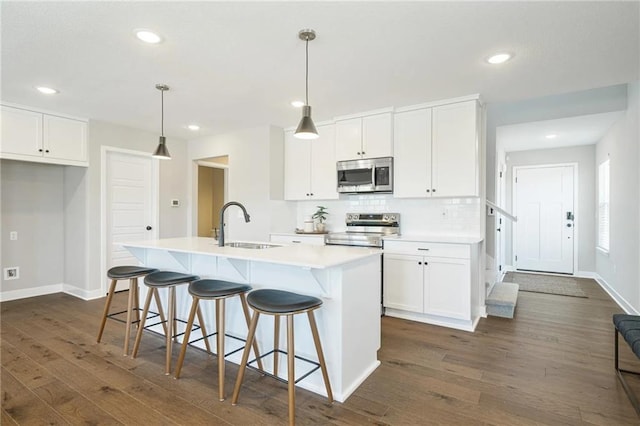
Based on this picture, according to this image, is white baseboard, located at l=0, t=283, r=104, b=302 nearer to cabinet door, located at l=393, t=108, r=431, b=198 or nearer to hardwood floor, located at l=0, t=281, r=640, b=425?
hardwood floor, located at l=0, t=281, r=640, b=425

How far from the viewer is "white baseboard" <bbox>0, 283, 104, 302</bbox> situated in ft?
14.3

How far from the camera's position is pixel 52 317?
3719mm

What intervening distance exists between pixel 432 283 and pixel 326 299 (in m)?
1.80

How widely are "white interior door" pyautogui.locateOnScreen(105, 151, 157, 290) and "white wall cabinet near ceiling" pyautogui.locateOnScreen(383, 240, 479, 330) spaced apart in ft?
11.4

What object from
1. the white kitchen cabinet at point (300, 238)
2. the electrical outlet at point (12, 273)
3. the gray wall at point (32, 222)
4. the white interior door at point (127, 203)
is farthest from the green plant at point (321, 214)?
the electrical outlet at point (12, 273)

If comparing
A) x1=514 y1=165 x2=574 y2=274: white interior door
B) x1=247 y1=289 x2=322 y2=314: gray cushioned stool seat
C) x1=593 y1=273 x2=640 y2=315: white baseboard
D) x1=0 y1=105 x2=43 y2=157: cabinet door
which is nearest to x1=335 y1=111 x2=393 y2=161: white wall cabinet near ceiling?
x1=247 y1=289 x2=322 y2=314: gray cushioned stool seat

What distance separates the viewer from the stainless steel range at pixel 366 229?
3994mm

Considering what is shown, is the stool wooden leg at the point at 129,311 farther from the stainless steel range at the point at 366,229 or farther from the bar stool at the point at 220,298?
the stainless steel range at the point at 366,229

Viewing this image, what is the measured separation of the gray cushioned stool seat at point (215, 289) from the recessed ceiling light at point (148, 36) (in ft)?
5.80

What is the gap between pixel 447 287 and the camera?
346 cm

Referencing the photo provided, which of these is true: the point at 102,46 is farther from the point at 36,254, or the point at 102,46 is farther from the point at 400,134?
the point at 36,254

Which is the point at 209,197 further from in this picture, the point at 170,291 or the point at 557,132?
the point at 557,132

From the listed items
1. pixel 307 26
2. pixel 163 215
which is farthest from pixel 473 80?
pixel 163 215

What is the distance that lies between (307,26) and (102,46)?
1.57 m
